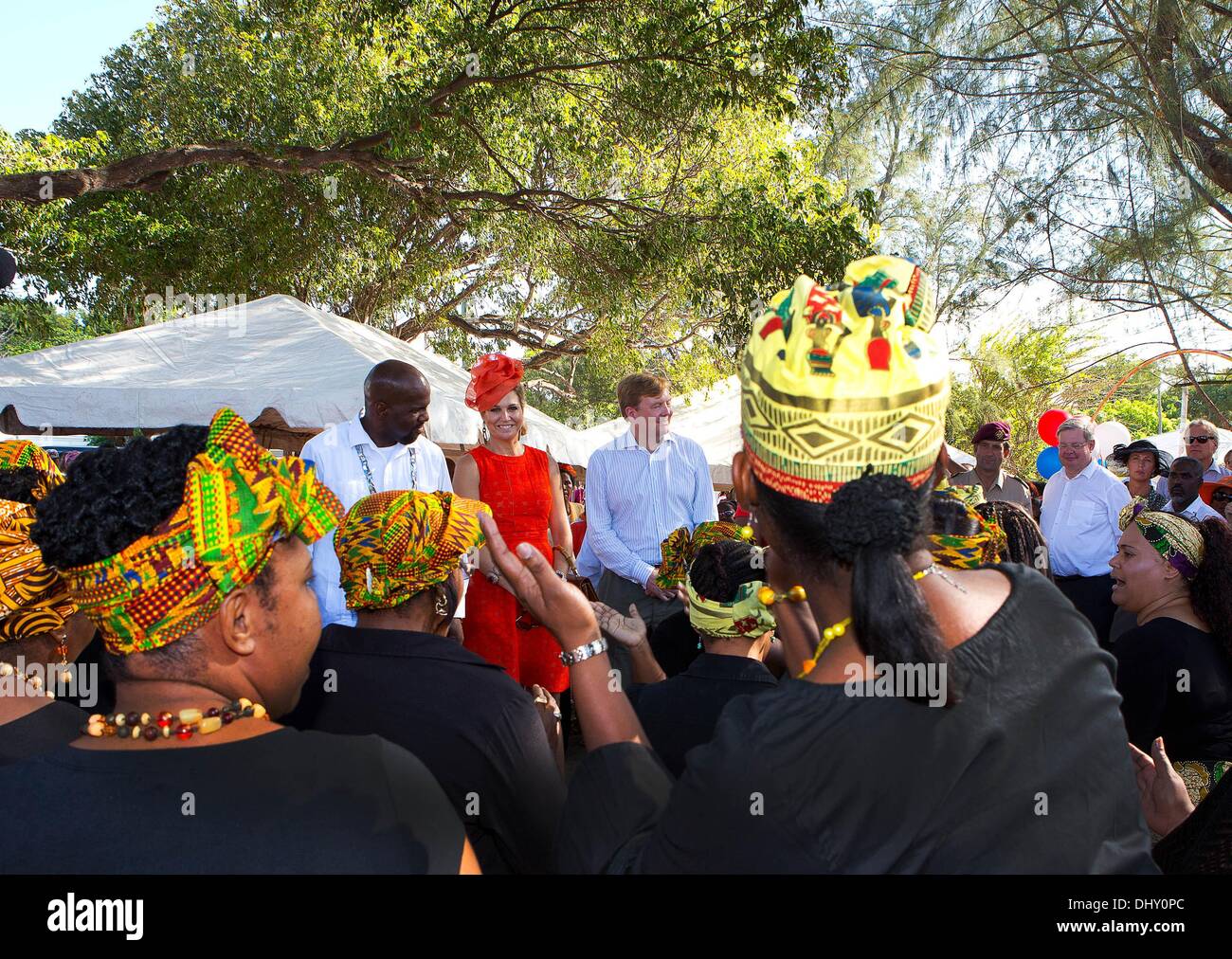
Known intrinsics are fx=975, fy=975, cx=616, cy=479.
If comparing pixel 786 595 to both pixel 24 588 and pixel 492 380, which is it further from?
pixel 492 380

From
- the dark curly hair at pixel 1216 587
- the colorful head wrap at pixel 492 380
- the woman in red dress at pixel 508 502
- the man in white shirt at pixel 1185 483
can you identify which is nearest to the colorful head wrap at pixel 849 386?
the dark curly hair at pixel 1216 587

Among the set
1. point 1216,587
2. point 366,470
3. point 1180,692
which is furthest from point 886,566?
point 366,470

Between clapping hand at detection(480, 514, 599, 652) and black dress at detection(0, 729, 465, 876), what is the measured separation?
0.55 meters

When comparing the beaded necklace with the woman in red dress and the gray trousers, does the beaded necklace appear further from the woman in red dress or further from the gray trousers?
the gray trousers

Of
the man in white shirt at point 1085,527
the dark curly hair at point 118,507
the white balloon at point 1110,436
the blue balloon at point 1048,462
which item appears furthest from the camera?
the white balloon at point 1110,436

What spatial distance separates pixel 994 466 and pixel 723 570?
530 cm

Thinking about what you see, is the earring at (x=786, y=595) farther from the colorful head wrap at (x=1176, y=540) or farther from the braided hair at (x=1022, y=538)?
the braided hair at (x=1022, y=538)

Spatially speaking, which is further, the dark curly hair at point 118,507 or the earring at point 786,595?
the earring at point 786,595

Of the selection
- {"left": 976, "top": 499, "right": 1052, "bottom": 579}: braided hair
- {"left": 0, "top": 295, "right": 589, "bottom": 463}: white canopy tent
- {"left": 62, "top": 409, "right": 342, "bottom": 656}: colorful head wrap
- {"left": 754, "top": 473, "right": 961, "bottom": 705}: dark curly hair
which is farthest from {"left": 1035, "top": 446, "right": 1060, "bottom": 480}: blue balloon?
{"left": 62, "top": 409, "right": 342, "bottom": 656}: colorful head wrap

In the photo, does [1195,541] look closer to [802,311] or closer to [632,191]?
[802,311]

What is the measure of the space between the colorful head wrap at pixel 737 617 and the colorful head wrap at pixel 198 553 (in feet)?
5.32

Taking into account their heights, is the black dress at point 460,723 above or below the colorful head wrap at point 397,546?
below

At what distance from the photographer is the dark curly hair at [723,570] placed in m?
2.89
